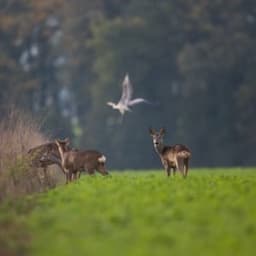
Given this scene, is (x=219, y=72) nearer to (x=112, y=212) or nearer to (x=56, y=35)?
(x=56, y=35)

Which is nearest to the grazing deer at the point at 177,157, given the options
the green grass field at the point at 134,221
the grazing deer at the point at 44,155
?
the grazing deer at the point at 44,155

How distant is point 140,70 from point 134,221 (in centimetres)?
4515

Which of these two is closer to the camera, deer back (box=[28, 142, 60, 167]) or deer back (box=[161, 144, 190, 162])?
deer back (box=[161, 144, 190, 162])

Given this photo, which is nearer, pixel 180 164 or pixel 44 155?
pixel 180 164

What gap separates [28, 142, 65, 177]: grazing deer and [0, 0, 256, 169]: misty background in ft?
96.5

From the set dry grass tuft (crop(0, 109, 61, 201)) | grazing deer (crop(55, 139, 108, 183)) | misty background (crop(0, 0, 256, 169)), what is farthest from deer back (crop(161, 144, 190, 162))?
misty background (crop(0, 0, 256, 169))

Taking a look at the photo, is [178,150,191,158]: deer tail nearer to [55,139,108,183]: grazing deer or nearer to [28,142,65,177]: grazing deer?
[55,139,108,183]: grazing deer

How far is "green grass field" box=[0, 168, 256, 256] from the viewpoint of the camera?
1343cm

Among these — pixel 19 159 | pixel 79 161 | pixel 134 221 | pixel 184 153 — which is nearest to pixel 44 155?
pixel 79 161

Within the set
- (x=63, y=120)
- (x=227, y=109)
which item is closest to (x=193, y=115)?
(x=227, y=109)

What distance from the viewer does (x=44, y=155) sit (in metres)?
26.0

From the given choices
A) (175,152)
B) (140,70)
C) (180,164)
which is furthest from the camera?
(140,70)

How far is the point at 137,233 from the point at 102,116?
A: 46779 mm

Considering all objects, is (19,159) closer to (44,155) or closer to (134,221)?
(44,155)
